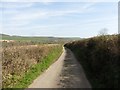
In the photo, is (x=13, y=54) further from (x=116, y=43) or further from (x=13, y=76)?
(x=116, y=43)

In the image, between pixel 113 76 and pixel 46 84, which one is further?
pixel 46 84

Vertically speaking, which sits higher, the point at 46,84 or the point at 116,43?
the point at 116,43

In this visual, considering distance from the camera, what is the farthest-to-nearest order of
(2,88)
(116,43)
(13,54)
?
(13,54) → (116,43) → (2,88)

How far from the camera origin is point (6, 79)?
17641mm

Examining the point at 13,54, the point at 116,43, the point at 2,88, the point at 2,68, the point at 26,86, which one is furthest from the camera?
the point at 13,54

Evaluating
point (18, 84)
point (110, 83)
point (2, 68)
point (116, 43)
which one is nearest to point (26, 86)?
point (18, 84)

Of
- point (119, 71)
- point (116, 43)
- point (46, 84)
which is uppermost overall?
point (116, 43)

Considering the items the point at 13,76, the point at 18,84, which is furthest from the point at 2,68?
the point at 18,84

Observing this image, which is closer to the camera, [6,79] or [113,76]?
[113,76]

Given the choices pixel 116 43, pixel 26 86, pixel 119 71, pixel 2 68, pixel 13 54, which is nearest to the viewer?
pixel 119 71

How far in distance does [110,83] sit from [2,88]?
6.40 m

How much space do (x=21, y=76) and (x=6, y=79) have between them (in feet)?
6.52

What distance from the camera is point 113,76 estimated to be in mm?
14625

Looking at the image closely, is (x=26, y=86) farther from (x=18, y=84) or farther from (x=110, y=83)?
(x=110, y=83)
